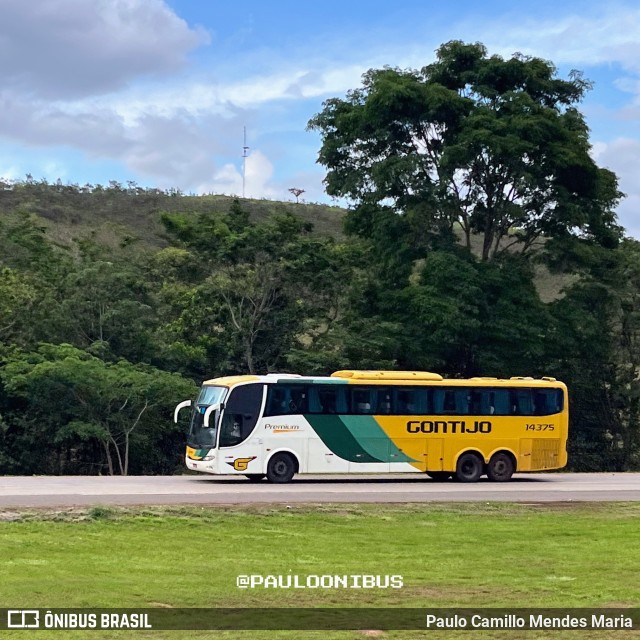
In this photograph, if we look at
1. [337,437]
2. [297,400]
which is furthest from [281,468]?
[297,400]

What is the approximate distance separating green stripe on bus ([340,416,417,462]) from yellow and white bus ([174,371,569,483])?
3cm

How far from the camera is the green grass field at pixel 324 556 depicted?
1249cm

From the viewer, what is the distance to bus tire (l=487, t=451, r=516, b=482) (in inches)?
1299

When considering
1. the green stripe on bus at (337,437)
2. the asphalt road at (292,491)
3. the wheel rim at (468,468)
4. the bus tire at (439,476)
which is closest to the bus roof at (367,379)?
the green stripe on bus at (337,437)

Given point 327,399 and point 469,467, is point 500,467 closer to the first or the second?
point 469,467

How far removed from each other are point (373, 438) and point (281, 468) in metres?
2.77

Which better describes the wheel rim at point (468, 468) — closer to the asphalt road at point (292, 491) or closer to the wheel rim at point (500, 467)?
the asphalt road at point (292, 491)

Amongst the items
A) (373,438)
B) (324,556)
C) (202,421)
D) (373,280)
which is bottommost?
(324,556)

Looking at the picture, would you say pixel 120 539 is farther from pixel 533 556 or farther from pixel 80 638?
pixel 80 638

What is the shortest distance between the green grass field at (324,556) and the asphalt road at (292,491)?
1.99 metres

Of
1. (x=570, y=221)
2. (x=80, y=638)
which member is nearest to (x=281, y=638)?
(x=80, y=638)

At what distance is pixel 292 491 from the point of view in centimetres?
2759

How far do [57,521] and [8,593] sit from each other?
7925mm

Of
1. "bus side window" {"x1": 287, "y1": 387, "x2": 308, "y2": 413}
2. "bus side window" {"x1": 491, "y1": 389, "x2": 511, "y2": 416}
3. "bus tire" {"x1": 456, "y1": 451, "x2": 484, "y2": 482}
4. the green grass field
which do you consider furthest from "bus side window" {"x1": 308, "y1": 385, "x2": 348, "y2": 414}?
the green grass field
